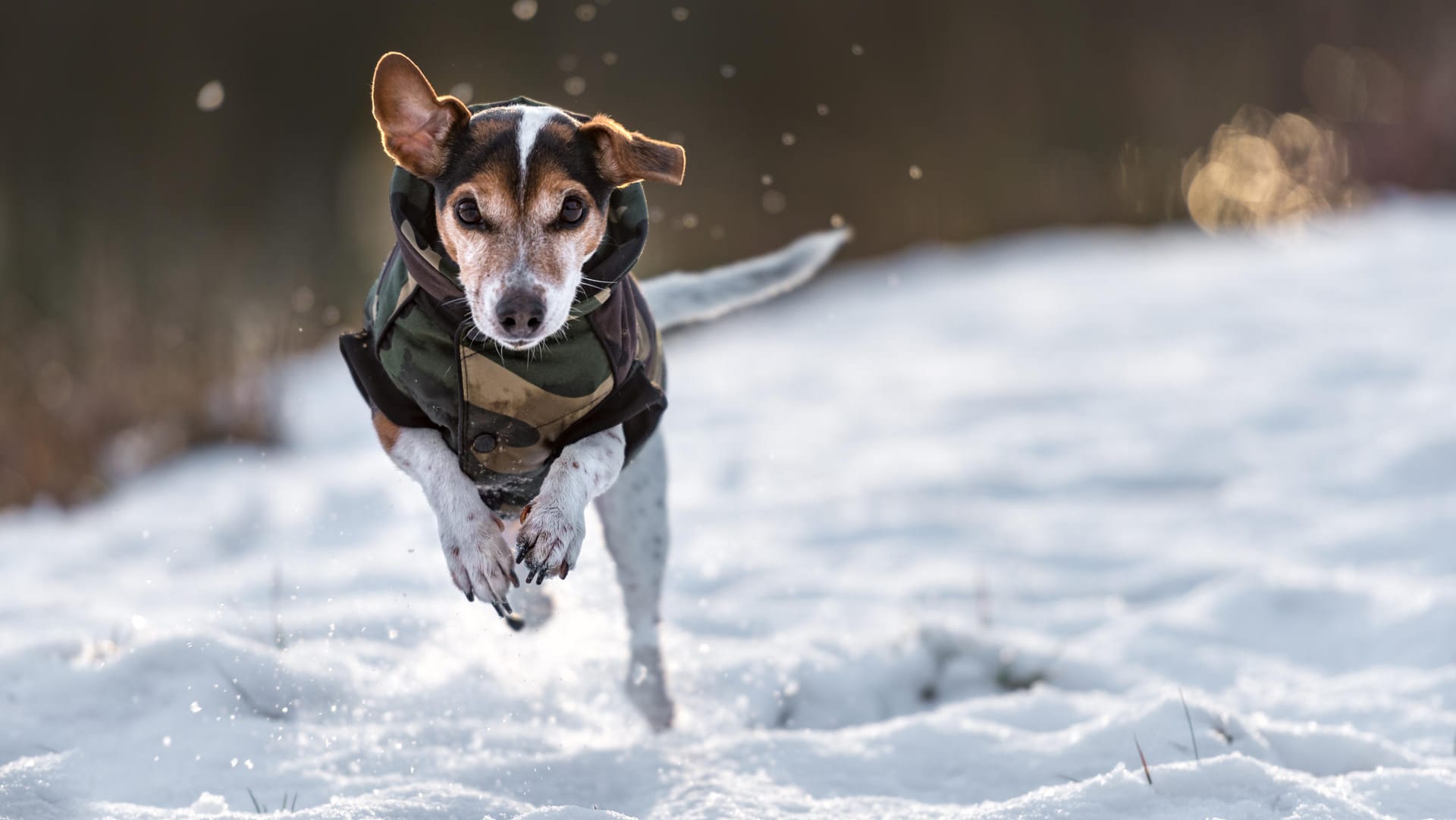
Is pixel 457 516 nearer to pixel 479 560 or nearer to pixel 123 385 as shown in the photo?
pixel 479 560

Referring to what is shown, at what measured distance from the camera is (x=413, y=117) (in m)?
3.11

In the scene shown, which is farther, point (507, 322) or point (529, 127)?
point (529, 127)

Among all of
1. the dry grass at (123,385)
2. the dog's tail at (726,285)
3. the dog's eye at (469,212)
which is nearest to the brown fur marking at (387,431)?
the dog's eye at (469,212)

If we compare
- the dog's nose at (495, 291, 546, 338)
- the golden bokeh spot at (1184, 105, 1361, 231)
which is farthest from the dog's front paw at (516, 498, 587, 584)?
the golden bokeh spot at (1184, 105, 1361, 231)

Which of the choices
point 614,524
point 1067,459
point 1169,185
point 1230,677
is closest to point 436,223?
point 614,524

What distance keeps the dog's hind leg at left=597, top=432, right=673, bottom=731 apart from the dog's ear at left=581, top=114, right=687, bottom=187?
96cm

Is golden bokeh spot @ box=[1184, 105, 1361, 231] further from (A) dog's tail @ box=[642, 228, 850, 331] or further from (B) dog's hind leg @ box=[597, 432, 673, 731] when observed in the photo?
(B) dog's hind leg @ box=[597, 432, 673, 731]

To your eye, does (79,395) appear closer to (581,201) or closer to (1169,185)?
(581,201)

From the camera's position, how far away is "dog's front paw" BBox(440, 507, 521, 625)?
3.06 m

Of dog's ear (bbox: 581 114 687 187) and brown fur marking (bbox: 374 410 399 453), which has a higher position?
dog's ear (bbox: 581 114 687 187)

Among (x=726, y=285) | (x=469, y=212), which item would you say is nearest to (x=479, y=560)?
(x=469, y=212)

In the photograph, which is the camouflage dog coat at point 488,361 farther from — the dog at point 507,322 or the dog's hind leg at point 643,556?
the dog's hind leg at point 643,556

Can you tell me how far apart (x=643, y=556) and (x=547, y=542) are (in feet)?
3.67

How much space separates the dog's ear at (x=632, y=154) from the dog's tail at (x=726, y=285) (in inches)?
41.9
